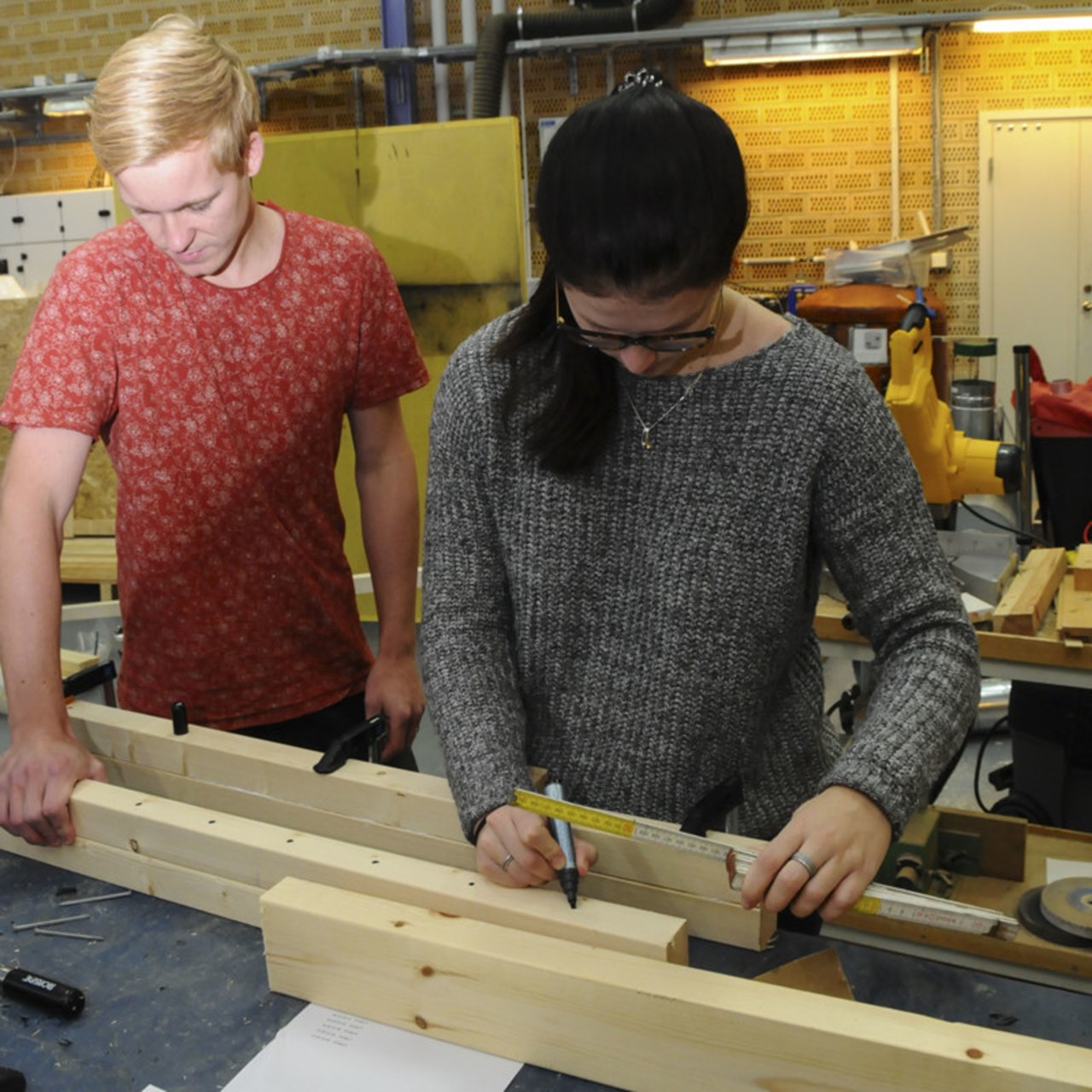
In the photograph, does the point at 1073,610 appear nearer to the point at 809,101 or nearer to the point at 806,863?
the point at 806,863

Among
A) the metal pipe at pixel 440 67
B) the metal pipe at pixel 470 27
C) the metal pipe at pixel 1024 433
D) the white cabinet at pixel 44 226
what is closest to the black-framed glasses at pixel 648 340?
the metal pipe at pixel 1024 433

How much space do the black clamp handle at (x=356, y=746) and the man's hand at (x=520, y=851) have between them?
252mm

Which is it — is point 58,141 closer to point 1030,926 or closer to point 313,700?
point 313,700

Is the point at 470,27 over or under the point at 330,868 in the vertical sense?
over

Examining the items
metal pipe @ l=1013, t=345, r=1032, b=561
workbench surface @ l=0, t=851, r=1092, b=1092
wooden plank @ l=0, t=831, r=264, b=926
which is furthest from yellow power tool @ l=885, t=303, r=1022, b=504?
wooden plank @ l=0, t=831, r=264, b=926

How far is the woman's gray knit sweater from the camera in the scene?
3.59 ft

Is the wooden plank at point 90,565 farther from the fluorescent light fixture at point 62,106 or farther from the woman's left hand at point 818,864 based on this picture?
the fluorescent light fixture at point 62,106

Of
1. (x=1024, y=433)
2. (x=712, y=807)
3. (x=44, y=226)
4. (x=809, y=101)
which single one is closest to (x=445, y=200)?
(x=809, y=101)

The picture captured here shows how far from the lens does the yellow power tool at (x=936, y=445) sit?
2.34 meters

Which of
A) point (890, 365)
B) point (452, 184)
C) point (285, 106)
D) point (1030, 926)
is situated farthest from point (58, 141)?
point (1030, 926)

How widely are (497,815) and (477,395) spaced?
412 mm

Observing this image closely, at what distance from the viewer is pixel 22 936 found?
44.8 inches

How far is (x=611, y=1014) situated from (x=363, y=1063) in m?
0.21

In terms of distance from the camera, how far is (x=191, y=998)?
1.04m
